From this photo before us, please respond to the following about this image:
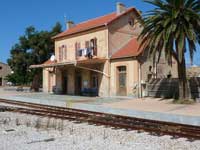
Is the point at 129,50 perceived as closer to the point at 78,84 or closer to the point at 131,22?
the point at 131,22

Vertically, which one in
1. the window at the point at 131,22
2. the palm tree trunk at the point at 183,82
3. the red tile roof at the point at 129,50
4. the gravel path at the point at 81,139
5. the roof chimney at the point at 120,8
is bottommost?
the gravel path at the point at 81,139

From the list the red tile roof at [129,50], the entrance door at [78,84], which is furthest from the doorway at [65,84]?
the red tile roof at [129,50]

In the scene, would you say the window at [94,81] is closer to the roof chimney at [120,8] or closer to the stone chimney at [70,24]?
the roof chimney at [120,8]

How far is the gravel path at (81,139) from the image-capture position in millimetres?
8653

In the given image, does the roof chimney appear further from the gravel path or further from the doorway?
the gravel path

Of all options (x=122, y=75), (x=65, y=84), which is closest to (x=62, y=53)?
(x=65, y=84)

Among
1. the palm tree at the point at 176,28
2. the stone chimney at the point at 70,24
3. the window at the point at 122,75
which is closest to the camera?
the palm tree at the point at 176,28

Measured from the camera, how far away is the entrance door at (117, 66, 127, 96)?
30.4 m

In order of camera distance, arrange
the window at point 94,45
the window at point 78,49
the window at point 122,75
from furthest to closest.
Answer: the window at point 78,49, the window at point 94,45, the window at point 122,75

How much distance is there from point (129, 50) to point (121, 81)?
3.15 meters

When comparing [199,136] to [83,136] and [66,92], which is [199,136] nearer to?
[83,136]

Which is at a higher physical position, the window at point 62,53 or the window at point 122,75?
the window at point 62,53

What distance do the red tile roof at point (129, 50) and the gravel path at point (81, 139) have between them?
1789cm

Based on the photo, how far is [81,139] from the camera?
9750mm
